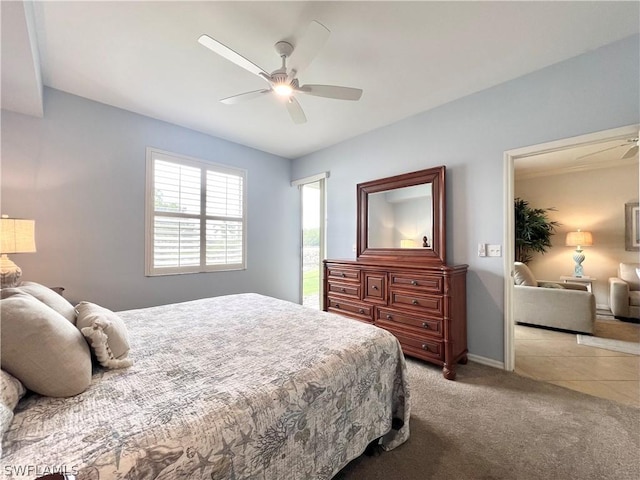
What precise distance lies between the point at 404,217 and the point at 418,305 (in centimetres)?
110

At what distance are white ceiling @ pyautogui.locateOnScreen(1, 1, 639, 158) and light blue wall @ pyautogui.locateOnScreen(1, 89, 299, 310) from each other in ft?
0.79

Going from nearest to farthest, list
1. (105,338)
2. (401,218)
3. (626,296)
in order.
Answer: (105,338) → (401,218) → (626,296)

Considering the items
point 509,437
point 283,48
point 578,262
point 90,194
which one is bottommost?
point 509,437

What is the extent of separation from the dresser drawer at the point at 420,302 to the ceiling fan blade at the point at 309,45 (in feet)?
7.28

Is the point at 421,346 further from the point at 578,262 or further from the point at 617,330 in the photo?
the point at 578,262

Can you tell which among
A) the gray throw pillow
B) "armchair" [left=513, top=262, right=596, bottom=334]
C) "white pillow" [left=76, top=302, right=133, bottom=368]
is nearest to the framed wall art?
"armchair" [left=513, top=262, right=596, bottom=334]

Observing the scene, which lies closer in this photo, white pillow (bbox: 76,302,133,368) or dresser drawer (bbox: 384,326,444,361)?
white pillow (bbox: 76,302,133,368)

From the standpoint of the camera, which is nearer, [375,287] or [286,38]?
[286,38]

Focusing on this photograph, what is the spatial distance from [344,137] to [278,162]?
4.32 feet

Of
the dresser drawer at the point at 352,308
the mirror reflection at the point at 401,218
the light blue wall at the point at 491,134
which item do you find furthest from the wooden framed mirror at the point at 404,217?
the dresser drawer at the point at 352,308

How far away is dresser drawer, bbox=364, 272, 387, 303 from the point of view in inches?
115

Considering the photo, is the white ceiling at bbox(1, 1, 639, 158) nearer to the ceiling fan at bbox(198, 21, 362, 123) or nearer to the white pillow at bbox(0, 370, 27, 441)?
the ceiling fan at bbox(198, 21, 362, 123)

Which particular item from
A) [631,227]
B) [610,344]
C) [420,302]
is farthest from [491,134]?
[631,227]

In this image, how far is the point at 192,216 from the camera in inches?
142
